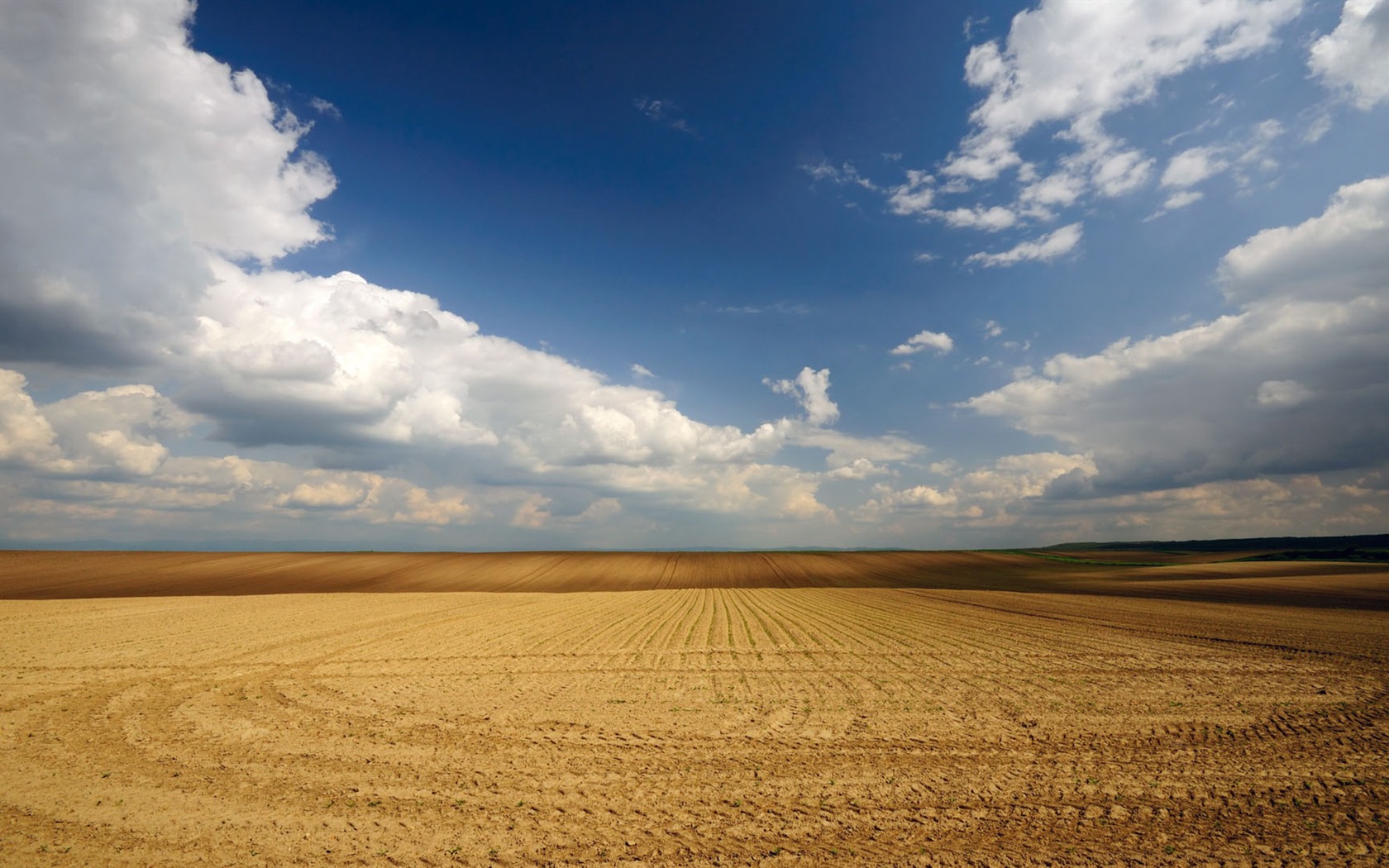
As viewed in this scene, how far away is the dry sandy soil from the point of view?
23.3ft

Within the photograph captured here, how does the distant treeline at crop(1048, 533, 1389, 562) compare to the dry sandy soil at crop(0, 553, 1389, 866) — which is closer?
the dry sandy soil at crop(0, 553, 1389, 866)

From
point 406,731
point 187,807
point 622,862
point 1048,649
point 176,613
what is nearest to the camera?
point 622,862

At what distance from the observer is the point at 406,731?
437 inches

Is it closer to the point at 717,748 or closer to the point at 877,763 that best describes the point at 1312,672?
the point at 877,763

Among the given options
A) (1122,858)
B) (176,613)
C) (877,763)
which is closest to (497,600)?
(176,613)

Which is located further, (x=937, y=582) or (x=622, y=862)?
(x=937, y=582)

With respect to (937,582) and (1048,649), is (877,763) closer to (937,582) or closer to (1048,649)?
(1048,649)

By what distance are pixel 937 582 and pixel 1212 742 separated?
46539 mm

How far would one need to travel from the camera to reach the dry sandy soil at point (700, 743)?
7.10 metres

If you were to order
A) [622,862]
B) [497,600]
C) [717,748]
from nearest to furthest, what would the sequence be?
1. [622,862]
2. [717,748]
3. [497,600]

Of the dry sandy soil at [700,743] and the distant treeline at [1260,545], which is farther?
the distant treeline at [1260,545]

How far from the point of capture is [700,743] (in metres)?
10.3

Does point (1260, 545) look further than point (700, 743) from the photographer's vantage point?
Yes

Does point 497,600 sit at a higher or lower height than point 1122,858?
lower
